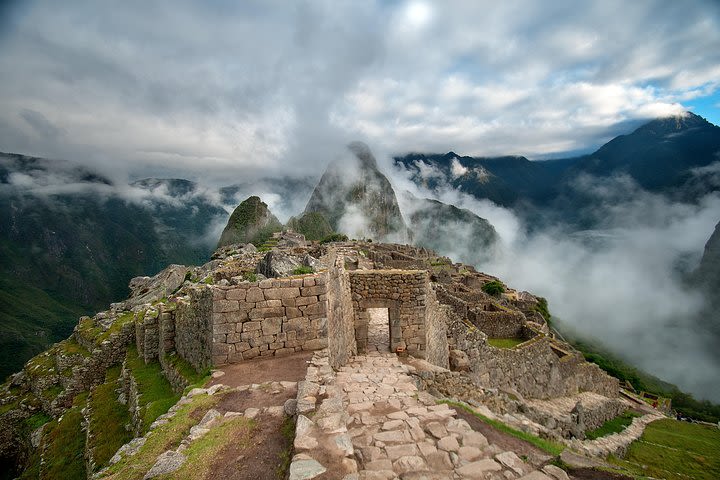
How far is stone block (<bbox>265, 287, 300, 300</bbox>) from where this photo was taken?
25.9ft

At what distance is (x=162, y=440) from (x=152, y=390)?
6.75 metres

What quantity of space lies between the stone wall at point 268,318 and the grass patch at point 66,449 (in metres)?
7.24

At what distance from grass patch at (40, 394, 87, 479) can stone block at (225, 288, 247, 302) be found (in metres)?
7.90

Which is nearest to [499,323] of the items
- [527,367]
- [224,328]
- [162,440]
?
[527,367]

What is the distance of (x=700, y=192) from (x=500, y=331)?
645 ft

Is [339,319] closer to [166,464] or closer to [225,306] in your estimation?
[225,306]

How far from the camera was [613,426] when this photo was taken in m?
19.8

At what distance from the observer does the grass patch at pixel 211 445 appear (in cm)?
390

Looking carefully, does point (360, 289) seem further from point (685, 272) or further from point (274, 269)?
point (685, 272)

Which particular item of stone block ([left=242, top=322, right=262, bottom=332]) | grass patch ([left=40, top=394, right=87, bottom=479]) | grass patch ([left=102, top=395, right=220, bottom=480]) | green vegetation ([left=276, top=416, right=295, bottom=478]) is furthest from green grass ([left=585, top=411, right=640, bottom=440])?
grass patch ([left=40, top=394, right=87, bottom=479])

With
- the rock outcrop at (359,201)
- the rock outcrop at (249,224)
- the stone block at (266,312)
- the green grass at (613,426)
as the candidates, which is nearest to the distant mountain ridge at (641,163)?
the rock outcrop at (359,201)

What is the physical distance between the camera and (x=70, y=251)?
9906 centimetres

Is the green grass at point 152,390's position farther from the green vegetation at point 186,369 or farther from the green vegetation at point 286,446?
the green vegetation at point 286,446

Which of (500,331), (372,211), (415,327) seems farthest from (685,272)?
(415,327)
